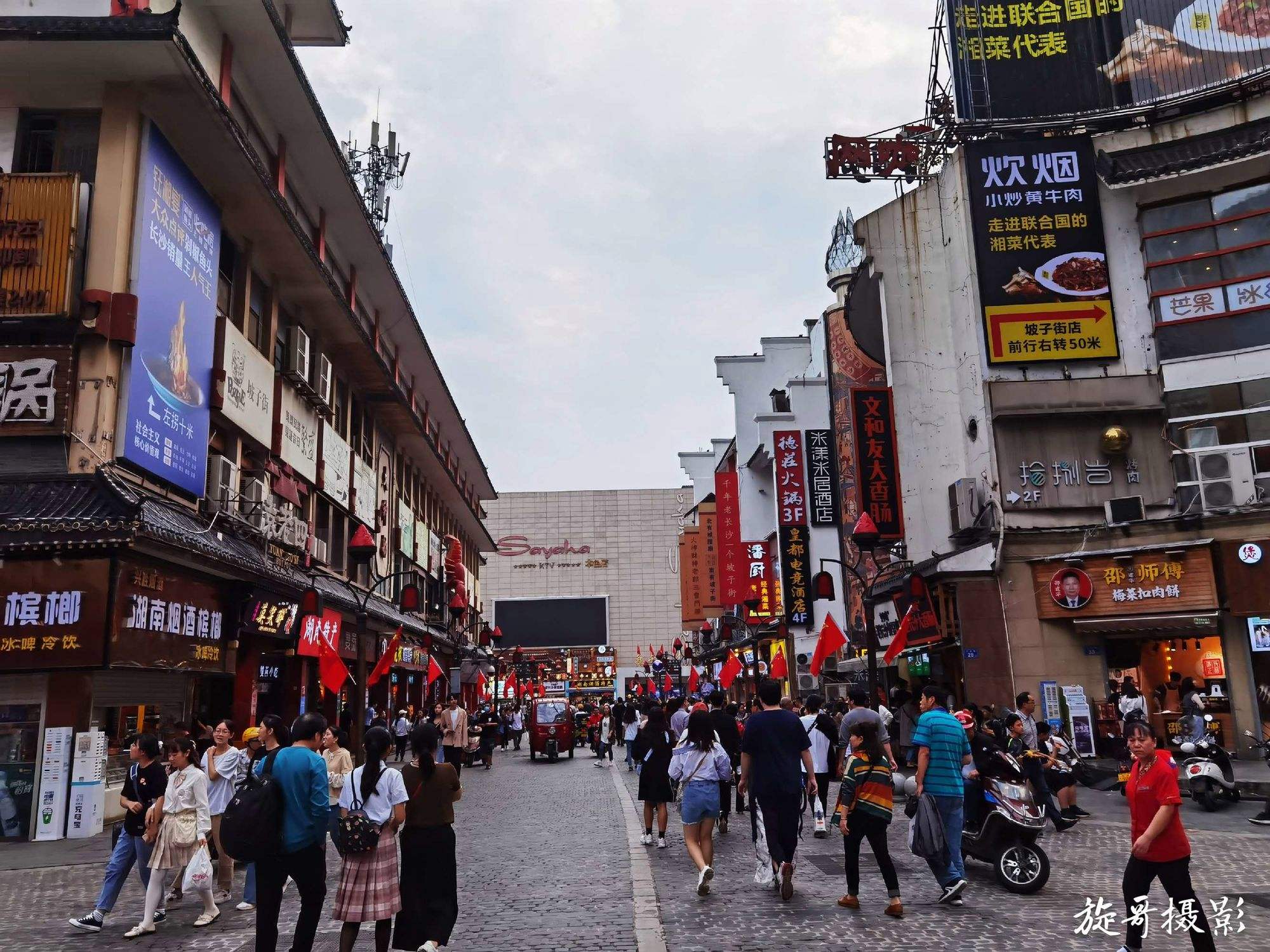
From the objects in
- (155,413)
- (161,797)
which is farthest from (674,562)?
(161,797)

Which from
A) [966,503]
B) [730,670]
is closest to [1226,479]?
[966,503]

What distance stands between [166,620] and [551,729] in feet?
62.5

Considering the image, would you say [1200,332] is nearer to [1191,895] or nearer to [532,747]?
[1191,895]

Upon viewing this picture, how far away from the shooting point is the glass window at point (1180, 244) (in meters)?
23.2

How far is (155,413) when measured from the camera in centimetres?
1653

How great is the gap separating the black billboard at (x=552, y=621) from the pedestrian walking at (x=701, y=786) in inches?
3475

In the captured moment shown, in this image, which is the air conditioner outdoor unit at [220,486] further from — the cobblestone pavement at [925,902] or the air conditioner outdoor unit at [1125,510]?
the air conditioner outdoor unit at [1125,510]

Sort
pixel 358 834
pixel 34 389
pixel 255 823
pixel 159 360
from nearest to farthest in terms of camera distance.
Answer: pixel 255 823, pixel 358 834, pixel 34 389, pixel 159 360

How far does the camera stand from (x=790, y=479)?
4031cm

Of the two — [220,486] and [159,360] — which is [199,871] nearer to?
[159,360]

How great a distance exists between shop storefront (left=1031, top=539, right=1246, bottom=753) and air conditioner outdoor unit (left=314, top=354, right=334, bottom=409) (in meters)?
17.8

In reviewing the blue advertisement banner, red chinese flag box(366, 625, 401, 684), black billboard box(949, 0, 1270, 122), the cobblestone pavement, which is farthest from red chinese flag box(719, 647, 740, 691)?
the cobblestone pavement

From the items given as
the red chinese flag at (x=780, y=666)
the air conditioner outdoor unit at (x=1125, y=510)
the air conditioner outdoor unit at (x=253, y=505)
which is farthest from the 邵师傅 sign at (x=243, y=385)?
the red chinese flag at (x=780, y=666)

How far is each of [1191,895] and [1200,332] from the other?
65.6ft
